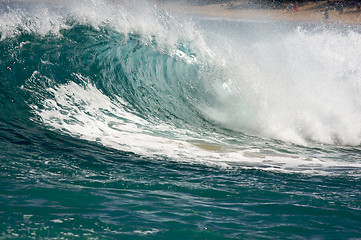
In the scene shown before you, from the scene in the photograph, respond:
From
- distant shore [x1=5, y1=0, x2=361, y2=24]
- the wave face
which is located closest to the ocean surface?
the wave face

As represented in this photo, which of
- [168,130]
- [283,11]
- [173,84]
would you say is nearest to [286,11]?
[283,11]

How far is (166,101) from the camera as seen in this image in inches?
408

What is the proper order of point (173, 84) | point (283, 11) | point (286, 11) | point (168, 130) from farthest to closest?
point (283, 11) < point (286, 11) < point (173, 84) < point (168, 130)

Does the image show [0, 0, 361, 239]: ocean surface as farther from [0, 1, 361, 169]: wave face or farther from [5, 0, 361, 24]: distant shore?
[5, 0, 361, 24]: distant shore

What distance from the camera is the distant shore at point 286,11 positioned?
42219 mm

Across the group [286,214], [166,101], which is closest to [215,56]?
[166,101]

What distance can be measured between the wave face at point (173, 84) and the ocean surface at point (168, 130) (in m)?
0.04

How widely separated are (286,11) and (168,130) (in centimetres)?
4092

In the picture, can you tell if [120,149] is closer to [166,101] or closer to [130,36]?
[166,101]

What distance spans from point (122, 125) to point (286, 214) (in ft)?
15.2

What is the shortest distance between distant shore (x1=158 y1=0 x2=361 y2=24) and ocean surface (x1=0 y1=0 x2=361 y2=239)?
96.2ft

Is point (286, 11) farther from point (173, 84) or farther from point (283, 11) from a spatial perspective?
point (173, 84)

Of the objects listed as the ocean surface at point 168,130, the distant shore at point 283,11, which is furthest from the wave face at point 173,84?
the distant shore at point 283,11

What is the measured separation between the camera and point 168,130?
27.5ft
